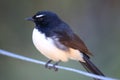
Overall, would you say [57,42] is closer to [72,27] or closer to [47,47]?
[47,47]

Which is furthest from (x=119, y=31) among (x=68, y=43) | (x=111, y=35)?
(x=68, y=43)

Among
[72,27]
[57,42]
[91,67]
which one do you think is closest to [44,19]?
[57,42]

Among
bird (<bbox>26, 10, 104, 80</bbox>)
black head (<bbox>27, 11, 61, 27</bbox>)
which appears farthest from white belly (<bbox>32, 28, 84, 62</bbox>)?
black head (<bbox>27, 11, 61, 27</bbox>)

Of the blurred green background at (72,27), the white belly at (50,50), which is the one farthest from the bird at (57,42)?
the blurred green background at (72,27)

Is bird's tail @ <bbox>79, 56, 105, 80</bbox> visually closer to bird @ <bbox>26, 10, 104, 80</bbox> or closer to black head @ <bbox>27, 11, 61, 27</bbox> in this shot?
bird @ <bbox>26, 10, 104, 80</bbox>

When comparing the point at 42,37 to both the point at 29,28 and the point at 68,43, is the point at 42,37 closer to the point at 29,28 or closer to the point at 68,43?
the point at 68,43

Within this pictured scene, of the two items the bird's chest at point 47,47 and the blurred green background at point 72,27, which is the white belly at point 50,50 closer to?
the bird's chest at point 47,47
